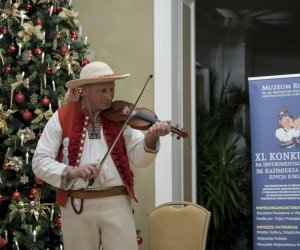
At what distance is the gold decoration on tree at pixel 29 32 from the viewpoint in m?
3.63

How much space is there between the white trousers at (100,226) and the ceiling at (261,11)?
4.62m

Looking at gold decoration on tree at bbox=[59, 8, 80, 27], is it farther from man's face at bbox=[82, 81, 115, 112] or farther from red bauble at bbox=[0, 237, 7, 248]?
red bauble at bbox=[0, 237, 7, 248]

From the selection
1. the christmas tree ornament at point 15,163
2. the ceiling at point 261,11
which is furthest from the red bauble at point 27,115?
the ceiling at point 261,11

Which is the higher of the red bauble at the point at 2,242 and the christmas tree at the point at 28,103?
the christmas tree at the point at 28,103

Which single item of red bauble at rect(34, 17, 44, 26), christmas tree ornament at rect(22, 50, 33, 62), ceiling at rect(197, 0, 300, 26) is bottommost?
christmas tree ornament at rect(22, 50, 33, 62)

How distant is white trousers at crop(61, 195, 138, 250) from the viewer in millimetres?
2484

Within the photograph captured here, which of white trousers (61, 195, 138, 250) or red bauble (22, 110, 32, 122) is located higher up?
red bauble (22, 110, 32, 122)

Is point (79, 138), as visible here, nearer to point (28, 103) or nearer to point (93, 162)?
point (93, 162)

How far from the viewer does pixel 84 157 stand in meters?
2.53

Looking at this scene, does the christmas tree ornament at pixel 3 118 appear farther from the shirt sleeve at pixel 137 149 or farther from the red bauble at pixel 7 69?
the shirt sleeve at pixel 137 149

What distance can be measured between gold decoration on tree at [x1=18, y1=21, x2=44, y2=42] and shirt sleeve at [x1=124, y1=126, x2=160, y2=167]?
52.4 inches

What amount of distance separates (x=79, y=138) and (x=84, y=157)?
3.4 inches

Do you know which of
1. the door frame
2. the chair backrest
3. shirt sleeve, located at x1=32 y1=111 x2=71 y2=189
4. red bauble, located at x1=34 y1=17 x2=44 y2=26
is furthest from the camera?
the door frame

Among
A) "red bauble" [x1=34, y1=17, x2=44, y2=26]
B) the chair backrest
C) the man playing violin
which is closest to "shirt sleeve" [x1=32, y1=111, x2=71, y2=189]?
the man playing violin
